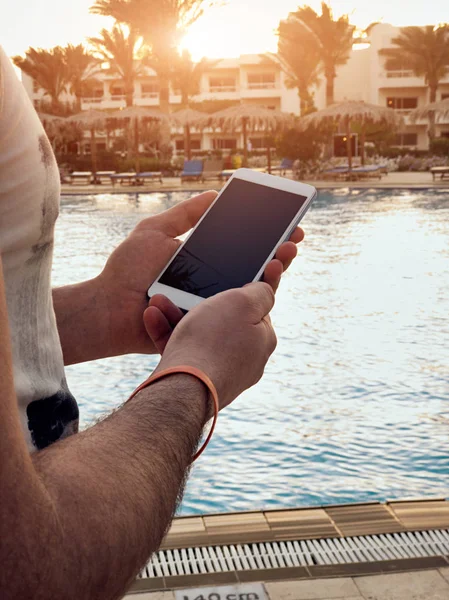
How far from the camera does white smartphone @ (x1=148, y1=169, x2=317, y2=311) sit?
5.27ft

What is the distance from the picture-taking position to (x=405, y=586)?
2.43 m

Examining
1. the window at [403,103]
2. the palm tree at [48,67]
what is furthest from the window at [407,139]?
the palm tree at [48,67]

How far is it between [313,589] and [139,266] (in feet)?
4.11

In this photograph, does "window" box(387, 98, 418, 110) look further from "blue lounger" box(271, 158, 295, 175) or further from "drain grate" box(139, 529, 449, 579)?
"drain grate" box(139, 529, 449, 579)

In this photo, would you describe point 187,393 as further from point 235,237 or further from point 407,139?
point 407,139

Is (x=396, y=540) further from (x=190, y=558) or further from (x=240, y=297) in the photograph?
(x=240, y=297)

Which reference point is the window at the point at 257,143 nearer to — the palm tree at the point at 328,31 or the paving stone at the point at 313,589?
the palm tree at the point at 328,31

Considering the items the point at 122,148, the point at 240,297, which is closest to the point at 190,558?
the point at 240,297

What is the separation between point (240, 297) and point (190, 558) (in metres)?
1.70

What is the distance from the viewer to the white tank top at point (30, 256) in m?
0.95

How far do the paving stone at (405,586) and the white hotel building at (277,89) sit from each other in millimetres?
52751

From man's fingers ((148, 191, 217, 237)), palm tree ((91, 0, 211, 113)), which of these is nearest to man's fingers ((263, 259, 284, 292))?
man's fingers ((148, 191, 217, 237))

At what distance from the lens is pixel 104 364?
247 inches

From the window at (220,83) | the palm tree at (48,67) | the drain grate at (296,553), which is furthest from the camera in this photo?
the window at (220,83)
